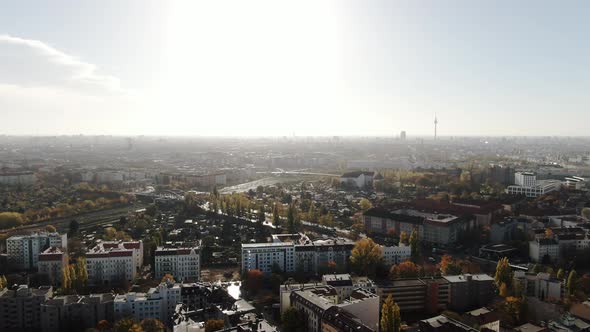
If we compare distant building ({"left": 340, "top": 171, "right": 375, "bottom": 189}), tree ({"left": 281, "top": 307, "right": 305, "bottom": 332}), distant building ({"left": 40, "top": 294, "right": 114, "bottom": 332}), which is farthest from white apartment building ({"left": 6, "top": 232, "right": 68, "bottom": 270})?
distant building ({"left": 340, "top": 171, "right": 375, "bottom": 189})

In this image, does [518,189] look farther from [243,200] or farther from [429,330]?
[429,330]

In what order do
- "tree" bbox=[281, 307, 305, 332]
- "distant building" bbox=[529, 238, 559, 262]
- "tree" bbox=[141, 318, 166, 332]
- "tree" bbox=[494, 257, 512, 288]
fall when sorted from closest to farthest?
"tree" bbox=[141, 318, 166, 332] < "tree" bbox=[281, 307, 305, 332] < "tree" bbox=[494, 257, 512, 288] < "distant building" bbox=[529, 238, 559, 262]

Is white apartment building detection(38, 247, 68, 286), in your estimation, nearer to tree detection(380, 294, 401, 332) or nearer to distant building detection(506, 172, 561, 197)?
tree detection(380, 294, 401, 332)

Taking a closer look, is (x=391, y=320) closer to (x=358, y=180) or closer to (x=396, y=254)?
(x=396, y=254)

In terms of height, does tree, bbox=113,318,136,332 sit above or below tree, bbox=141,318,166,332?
above

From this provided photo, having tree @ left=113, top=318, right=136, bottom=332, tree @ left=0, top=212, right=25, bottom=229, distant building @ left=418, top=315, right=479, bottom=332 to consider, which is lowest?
tree @ left=0, top=212, right=25, bottom=229

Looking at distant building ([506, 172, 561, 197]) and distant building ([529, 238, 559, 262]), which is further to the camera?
distant building ([506, 172, 561, 197])
